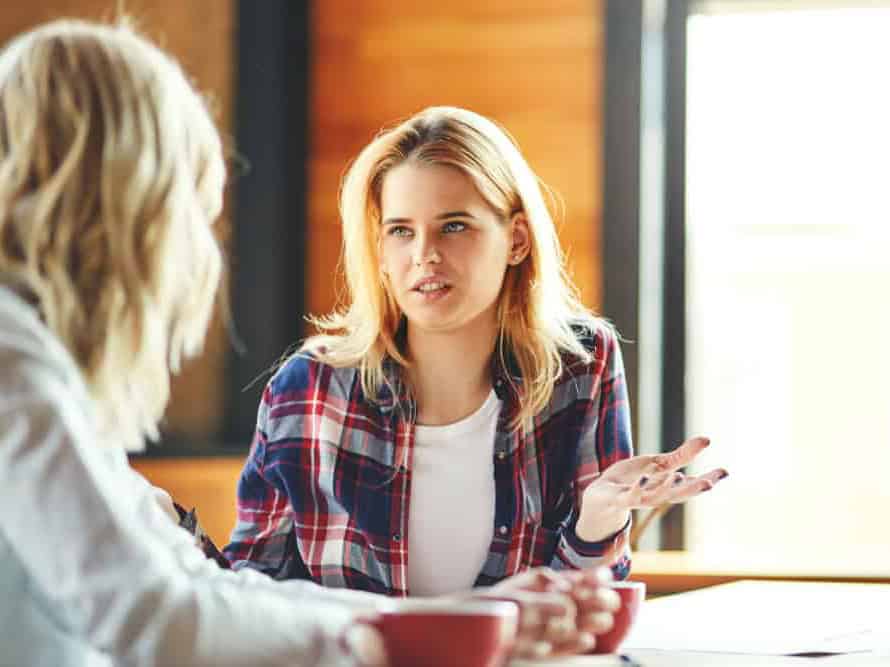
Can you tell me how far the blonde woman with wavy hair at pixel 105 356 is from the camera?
2.86 feet

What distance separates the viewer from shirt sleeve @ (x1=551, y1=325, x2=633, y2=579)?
1685 mm

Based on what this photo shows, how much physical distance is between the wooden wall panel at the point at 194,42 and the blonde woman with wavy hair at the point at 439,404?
163 centimetres

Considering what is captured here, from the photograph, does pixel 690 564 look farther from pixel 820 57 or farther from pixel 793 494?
pixel 820 57

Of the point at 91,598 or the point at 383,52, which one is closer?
the point at 91,598

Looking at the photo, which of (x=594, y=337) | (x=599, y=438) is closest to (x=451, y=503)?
(x=599, y=438)

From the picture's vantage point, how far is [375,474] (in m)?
1.79

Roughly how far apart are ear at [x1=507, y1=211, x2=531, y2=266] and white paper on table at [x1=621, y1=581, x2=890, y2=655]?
1.72ft

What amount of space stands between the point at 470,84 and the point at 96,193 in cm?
253

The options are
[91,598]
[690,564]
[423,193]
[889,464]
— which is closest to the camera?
[91,598]

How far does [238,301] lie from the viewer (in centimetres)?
350

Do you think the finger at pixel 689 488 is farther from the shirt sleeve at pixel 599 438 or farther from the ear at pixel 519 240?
the ear at pixel 519 240

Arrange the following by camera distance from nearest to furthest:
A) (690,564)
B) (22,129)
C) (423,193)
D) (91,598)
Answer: (91,598), (22,129), (423,193), (690,564)

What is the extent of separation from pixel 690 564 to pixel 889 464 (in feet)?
4.41

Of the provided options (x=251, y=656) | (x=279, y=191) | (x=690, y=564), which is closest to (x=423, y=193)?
(x=690, y=564)
